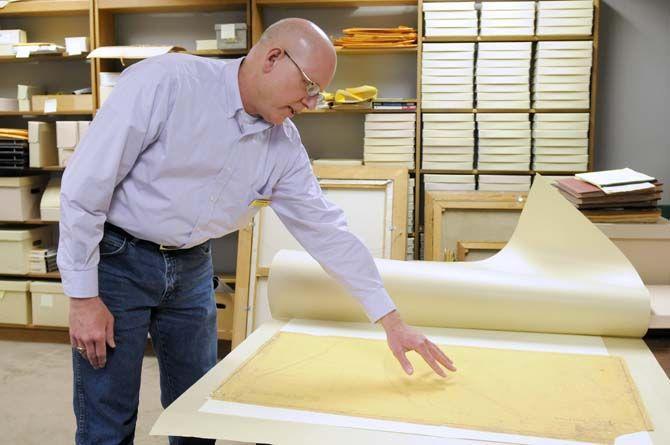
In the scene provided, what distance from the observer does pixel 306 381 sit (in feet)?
4.35

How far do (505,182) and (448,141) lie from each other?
0.38m

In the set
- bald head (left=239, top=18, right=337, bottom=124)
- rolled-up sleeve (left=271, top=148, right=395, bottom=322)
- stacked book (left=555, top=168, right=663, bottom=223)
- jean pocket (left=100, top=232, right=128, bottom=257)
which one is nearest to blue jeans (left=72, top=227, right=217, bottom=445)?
jean pocket (left=100, top=232, right=128, bottom=257)

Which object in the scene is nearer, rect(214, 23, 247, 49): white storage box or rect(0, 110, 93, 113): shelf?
rect(214, 23, 247, 49): white storage box

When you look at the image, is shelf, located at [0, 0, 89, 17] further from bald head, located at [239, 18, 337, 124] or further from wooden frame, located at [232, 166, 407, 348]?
bald head, located at [239, 18, 337, 124]

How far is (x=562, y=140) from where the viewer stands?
3504 millimetres

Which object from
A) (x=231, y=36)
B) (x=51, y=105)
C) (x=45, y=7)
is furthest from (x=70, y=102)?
(x=231, y=36)

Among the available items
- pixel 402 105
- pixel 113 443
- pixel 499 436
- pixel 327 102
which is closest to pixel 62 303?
pixel 327 102

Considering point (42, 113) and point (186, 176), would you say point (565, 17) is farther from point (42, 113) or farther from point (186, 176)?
point (42, 113)

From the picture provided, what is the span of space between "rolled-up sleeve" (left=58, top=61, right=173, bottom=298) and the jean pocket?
84 mm

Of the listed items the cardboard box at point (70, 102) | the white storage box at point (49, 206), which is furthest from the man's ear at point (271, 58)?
the white storage box at point (49, 206)

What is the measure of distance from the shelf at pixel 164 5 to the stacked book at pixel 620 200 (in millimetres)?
2502

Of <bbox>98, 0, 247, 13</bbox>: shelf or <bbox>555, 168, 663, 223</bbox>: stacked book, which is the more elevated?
<bbox>98, 0, 247, 13</bbox>: shelf

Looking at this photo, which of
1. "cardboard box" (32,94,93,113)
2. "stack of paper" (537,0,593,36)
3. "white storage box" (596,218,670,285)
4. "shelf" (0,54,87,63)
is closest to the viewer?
"white storage box" (596,218,670,285)

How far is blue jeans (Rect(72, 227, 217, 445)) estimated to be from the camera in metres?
1.38
